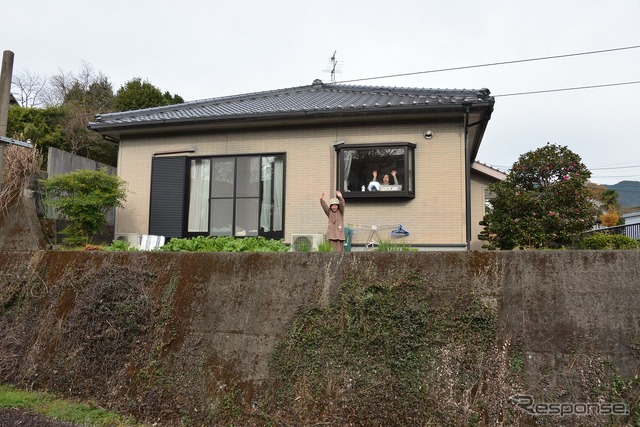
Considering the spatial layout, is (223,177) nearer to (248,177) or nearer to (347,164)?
(248,177)

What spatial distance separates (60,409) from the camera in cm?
411

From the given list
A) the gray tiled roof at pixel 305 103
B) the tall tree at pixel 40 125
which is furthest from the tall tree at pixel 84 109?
the gray tiled roof at pixel 305 103

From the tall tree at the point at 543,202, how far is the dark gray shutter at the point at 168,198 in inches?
233

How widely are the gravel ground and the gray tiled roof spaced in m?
5.57

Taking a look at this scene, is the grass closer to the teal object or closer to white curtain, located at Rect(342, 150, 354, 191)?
the teal object

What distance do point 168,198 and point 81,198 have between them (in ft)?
5.27

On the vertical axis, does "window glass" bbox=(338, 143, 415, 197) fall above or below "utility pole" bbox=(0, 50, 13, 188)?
below

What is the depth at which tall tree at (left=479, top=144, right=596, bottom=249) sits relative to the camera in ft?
21.6

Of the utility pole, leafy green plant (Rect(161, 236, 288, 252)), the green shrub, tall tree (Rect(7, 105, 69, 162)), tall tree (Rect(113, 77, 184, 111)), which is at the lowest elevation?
leafy green plant (Rect(161, 236, 288, 252))

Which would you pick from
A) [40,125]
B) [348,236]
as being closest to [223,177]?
[348,236]

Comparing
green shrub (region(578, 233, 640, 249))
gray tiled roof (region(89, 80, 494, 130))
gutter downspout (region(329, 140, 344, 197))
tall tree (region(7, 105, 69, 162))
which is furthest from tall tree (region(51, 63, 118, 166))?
green shrub (region(578, 233, 640, 249))

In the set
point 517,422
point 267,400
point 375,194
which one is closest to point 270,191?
point 375,194

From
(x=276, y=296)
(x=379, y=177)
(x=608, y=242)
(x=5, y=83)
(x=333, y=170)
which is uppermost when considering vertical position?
(x=5, y=83)

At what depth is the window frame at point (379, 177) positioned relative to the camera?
7.49 metres
